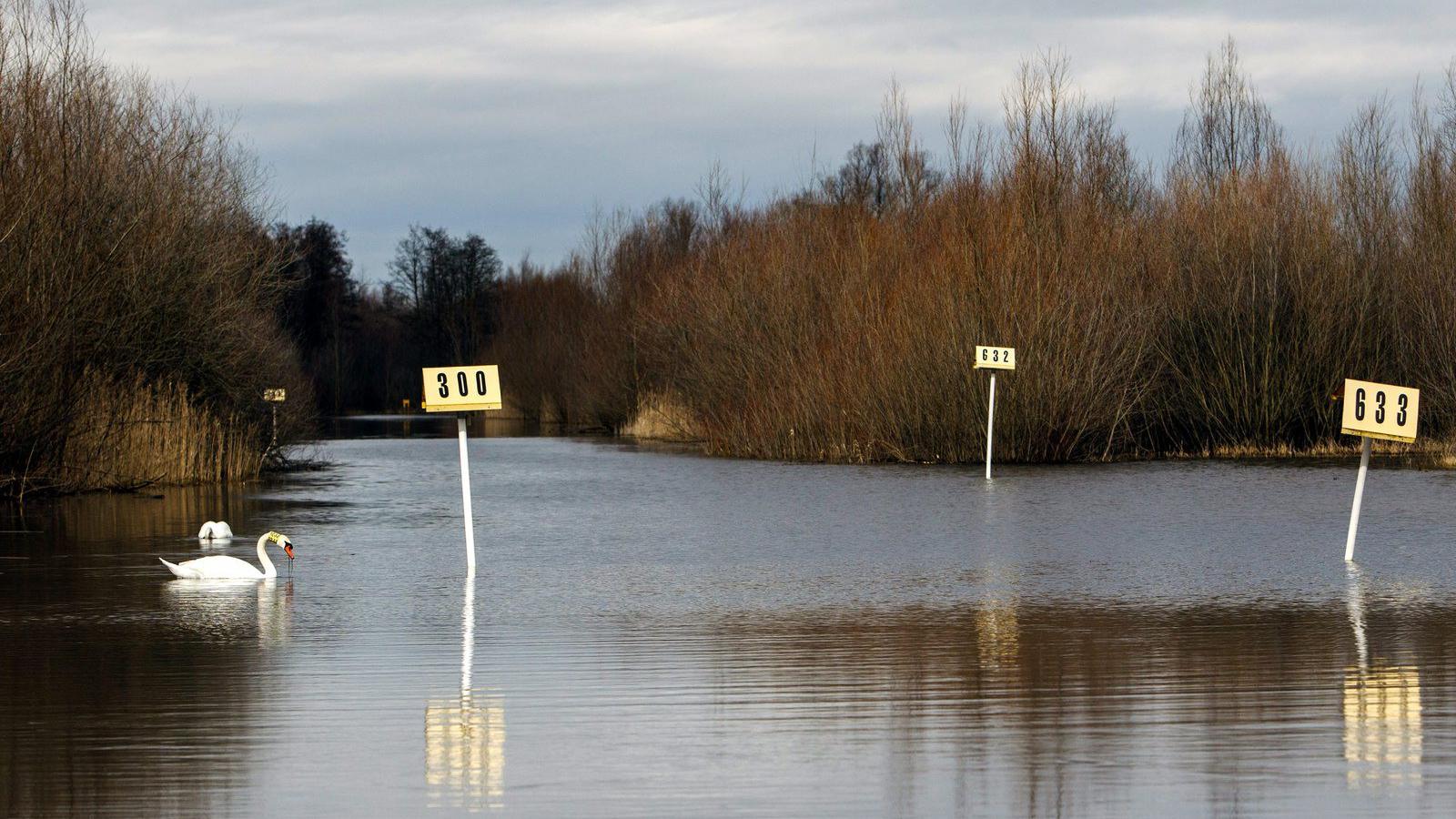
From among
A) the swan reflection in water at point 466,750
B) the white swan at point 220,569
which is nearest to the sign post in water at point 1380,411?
the swan reflection in water at point 466,750

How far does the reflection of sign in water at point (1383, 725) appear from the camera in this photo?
682 cm

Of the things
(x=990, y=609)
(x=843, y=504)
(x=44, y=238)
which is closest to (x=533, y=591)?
(x=990, y=609)

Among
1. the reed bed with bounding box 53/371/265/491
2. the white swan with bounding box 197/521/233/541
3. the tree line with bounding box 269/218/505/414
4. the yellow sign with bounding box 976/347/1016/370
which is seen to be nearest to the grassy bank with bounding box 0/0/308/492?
the reed bed with bounding box 53/371/265/491

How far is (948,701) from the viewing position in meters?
8.50

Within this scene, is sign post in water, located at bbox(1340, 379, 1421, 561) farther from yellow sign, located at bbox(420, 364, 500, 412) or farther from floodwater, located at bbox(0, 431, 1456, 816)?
yellow sign, located at bbox(420, 364, 500, 412)

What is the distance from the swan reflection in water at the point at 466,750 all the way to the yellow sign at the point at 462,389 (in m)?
5.35

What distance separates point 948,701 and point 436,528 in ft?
42.5

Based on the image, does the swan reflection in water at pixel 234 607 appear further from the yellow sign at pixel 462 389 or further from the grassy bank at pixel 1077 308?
the grassy bank at pixel 1077 308

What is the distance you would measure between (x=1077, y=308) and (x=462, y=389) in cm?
2112

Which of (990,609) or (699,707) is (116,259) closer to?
(990,609)

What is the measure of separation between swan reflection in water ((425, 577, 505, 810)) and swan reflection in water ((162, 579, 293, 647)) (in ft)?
8.90

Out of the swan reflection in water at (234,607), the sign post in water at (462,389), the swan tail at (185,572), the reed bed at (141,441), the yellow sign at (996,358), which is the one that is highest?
the yellow sign at (996,358)

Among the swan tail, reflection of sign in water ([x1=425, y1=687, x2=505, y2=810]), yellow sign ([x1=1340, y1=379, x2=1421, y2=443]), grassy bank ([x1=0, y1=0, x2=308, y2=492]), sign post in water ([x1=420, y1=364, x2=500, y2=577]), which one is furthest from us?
grassy bank ([x1=0, y1=0, x2=308, y2=492])

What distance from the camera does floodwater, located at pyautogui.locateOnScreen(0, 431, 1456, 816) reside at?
6691 millimetres
